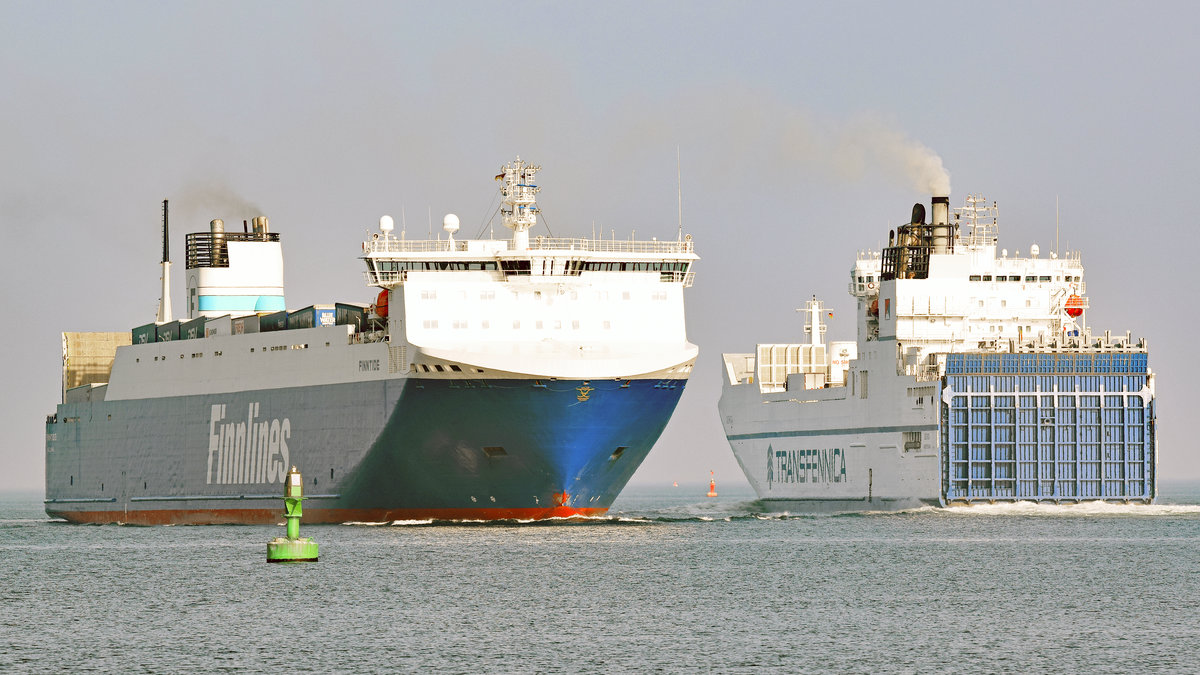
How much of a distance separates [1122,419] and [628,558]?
25.3 m

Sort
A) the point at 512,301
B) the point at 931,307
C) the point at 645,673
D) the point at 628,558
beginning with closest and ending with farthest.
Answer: the point at 645,673 → the point at 628,558 → the point at 512,301 → the point at 931,307

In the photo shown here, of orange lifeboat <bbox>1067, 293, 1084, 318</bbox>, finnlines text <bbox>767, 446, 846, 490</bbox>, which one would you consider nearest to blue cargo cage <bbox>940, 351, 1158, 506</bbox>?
orange lifeboat <bbox>1067, 293, 1084, 318</bbox>

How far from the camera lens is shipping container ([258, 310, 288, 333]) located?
71.8 m

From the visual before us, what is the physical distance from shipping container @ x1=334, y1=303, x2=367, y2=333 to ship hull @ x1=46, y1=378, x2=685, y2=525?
2240 mm

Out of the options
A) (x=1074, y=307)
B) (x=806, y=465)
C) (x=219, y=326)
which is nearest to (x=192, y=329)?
(x=219, y=326)

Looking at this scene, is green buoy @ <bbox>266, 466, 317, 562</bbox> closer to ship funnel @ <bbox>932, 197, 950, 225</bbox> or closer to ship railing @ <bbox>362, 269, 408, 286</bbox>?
ship railing @ <bbox>362, 269, 408, 286</bbox>

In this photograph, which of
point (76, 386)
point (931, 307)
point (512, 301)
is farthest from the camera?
point (76, 386)

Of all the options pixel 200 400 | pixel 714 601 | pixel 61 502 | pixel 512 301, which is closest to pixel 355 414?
pixel 512 301

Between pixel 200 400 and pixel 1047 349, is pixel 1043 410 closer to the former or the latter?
pixel 1047 349

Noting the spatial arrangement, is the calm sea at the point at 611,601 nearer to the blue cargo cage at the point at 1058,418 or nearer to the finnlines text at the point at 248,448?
the finnlines text at the point at 248,448

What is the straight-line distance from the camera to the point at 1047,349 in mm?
72875

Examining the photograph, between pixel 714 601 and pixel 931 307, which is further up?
pixel 931 307

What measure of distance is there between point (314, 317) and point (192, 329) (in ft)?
31.6

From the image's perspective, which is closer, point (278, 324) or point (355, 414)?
point (355, 414)
